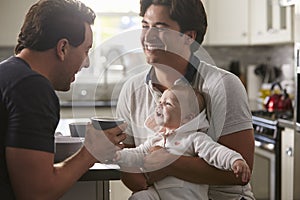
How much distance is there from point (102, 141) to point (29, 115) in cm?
25

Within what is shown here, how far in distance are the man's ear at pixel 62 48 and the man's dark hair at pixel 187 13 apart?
422 millimetres

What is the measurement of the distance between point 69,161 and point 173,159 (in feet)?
1.31

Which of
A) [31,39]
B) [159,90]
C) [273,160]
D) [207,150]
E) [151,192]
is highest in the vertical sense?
[31,39]

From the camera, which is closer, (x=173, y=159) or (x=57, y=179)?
(x=57, y=179)

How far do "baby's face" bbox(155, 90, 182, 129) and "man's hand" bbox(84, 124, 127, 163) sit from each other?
0.24 metres

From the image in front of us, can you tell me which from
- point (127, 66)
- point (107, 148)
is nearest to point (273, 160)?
→ point (127, 66)

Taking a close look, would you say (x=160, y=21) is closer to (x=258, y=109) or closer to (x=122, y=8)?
(x=258, y=109)

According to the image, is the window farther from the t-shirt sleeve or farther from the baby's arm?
the t-shirt sleeve

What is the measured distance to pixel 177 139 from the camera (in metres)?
1.75

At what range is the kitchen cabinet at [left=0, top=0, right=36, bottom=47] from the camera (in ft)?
14.9

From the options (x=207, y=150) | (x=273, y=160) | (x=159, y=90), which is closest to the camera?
(x=207, y=150)

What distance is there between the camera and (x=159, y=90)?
185cm

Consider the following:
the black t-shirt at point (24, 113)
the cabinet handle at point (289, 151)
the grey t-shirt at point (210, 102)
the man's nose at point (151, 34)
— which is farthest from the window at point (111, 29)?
the black t-shirt at point (24, 113)

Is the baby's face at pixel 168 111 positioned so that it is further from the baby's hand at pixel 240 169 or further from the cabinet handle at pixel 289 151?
the cabinet handle at pixel 289 151
